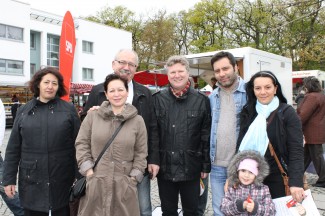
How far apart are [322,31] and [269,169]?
91.9ft

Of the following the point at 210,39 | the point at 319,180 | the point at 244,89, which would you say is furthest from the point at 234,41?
the point at 244,89

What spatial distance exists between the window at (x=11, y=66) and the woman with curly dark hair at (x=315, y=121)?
25.0 meters

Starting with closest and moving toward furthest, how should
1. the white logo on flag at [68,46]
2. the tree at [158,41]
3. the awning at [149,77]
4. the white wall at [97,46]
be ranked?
the white logo on flag at [68,46]
the awning at [149,77]
the white wall at [97,46]
the tree at [158,41]

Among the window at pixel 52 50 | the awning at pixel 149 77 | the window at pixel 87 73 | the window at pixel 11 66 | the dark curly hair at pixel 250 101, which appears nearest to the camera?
the dark curly hair at pixel 250 101

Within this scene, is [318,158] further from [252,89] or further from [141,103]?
[141,103]

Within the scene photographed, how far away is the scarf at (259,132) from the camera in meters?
2.88

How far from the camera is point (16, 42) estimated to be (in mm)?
27234

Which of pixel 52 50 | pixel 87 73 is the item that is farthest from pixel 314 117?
pixel 87 73

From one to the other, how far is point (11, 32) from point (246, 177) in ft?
92.1

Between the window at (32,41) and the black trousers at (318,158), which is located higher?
the window at (32,41)

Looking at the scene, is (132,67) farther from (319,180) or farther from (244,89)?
(319,180)

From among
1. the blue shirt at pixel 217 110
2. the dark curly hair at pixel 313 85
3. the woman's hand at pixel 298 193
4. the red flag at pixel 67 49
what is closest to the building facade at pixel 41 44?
the red flag at pixel 67 49

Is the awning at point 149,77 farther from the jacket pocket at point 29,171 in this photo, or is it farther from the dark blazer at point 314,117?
the jacket pocket at point 29,171

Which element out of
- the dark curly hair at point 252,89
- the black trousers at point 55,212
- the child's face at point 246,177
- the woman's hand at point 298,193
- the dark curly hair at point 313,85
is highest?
the dark curly hair at point 313,85
